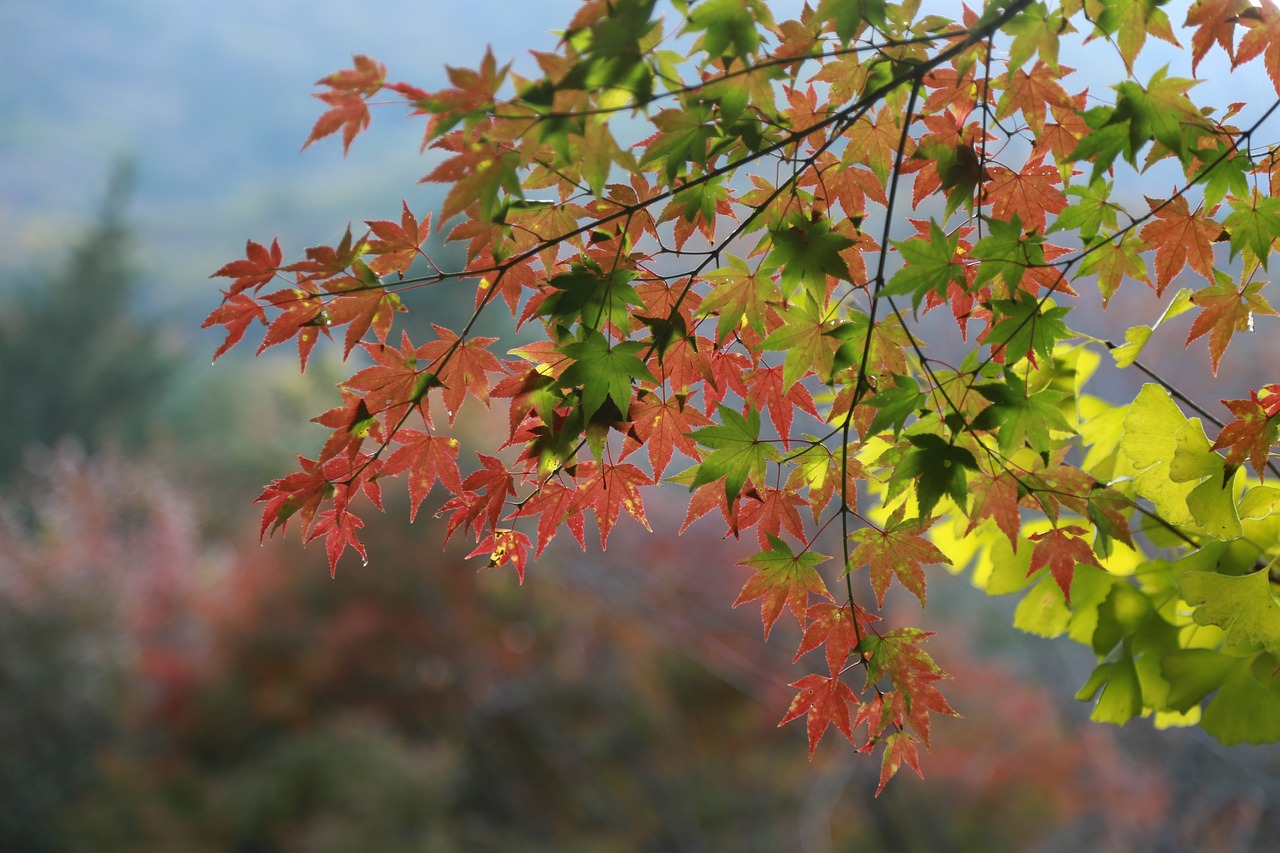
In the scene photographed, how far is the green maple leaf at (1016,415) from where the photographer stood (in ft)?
2.11

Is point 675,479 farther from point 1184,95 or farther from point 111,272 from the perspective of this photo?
point 111,272

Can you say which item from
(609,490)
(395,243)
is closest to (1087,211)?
(609,490)

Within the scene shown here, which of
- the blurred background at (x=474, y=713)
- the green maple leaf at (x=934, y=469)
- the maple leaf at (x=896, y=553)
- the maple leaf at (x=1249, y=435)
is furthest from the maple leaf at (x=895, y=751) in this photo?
the blurred background at (x=474, y=713)

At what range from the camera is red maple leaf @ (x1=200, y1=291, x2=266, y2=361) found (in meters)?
0.67

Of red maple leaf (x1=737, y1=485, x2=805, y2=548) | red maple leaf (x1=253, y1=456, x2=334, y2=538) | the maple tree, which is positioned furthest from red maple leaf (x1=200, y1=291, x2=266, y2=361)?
red maple leaf (x1=737, y1=485, x2=805, y2=548)

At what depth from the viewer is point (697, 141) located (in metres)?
0.60

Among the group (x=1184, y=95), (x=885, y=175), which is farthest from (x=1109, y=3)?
(x=885, y=175)

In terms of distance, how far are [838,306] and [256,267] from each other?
1.54 ft

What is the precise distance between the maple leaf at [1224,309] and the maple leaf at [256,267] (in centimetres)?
78

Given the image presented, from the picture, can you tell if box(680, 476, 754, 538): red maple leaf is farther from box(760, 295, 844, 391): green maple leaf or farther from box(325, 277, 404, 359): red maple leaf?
box(325, 277, 404, 359): red maple leaf

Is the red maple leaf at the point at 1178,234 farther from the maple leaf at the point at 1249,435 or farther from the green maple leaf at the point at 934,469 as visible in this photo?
the green maple leaf at the point at 934,469

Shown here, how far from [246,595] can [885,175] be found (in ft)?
17.7

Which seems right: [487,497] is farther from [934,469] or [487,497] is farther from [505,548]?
[934,469]

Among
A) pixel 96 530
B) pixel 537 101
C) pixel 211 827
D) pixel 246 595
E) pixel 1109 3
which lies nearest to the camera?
pixel 537 101
